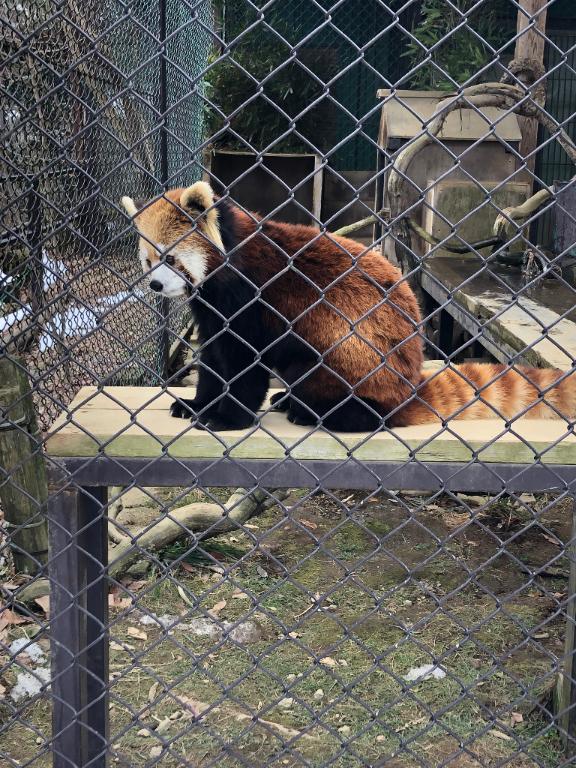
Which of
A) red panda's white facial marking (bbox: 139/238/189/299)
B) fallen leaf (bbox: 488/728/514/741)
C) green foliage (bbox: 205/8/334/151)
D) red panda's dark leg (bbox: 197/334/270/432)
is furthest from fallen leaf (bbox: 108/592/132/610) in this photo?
green foliage (bbox: 205/8/334/151)

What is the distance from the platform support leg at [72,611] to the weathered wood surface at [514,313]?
1770 mm

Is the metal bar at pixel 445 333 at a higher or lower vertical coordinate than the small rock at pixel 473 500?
higher

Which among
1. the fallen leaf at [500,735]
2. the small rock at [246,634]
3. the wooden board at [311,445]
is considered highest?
the wooden board at [311,445]

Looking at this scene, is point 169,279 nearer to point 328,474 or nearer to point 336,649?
point 328,474

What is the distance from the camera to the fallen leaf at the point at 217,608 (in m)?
3.59

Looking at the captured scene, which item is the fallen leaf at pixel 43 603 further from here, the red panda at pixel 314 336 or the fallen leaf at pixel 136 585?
the red panda at pixel 314 336

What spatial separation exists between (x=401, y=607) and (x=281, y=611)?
489mm

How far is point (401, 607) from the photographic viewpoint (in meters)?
3.66

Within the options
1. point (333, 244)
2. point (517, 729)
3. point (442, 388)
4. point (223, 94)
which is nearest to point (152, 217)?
point (333, 244)

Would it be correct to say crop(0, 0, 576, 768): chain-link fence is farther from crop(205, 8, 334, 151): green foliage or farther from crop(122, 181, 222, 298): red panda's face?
crop(205, 8, 334, 151): green foliage

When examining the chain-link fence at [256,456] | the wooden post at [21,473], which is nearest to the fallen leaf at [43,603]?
the chain-link fence at [256,456]

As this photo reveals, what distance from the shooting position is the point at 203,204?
2.51 metres

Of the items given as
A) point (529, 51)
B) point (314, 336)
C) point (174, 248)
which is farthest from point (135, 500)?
point (529, 51)

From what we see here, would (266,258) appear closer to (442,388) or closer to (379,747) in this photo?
(442,388)
